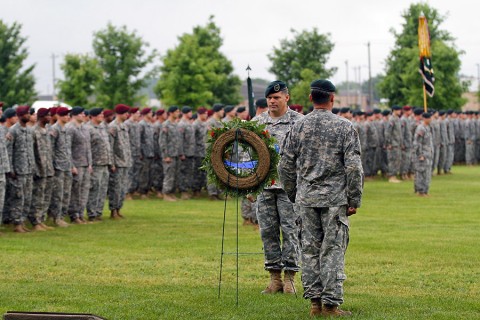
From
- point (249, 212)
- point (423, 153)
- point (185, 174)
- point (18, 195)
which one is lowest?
point (249, 212)

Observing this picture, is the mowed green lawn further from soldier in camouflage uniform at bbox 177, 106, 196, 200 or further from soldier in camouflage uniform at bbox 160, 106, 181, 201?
soldier in camouflage uniform at bbox 177, 106, 196, 200

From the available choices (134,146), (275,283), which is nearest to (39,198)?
(134,146)

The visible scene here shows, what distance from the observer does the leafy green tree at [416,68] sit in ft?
188

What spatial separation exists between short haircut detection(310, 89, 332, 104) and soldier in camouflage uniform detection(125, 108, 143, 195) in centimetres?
1725

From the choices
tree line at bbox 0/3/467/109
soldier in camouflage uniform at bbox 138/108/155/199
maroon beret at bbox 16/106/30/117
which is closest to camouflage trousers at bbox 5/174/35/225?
maroon beret at bbox 16/106/30/117

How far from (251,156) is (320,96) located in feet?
4.71

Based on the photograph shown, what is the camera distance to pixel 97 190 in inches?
885

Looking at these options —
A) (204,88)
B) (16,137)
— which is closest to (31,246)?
(16,137)

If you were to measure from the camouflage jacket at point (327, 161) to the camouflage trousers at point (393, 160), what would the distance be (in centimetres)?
2679

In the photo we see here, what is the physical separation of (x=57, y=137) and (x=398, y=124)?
1907 cm

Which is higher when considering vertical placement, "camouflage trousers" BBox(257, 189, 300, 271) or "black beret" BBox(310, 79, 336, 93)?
"black beret" BBox(310, 79, 336, 93)

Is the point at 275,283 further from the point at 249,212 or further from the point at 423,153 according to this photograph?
the point at 423,153

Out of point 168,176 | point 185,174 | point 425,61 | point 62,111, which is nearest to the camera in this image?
point 62,111

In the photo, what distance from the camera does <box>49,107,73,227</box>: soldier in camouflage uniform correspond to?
20.9 meters
